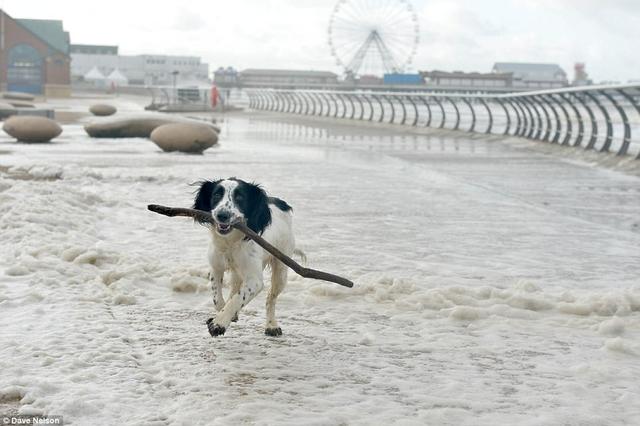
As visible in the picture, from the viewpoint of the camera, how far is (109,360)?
16.1ft

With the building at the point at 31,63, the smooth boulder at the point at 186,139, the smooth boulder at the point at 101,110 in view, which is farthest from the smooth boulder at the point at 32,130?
the building at the point at 31,63

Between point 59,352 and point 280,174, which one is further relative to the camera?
point 280,174

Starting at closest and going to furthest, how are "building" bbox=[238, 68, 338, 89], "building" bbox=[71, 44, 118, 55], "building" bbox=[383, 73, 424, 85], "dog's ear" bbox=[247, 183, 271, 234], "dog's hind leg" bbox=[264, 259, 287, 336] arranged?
"dog's ear" bbox=[247, 183, 271, 234]
"dog's hind leg" bbox=[264, 259, 287, 336]
"building" bbox=[383, 73, 424, 85]
"building" bbox=[238, 68, 338, 89]
"building" bbox=[71, 44, 118, 55]

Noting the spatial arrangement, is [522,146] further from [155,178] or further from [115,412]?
[115,412]

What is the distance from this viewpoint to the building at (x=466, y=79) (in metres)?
171

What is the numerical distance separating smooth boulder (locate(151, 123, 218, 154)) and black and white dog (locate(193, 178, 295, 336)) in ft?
49.4

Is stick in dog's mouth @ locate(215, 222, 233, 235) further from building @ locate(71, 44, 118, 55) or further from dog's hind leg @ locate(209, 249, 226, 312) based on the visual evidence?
building @ locate(71, 44, 118, 55)

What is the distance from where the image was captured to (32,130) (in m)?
22.6

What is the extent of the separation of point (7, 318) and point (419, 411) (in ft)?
8.91

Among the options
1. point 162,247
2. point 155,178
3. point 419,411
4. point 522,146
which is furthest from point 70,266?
point 522,146

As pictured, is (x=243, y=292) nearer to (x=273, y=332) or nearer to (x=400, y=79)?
(x=273, y=332)

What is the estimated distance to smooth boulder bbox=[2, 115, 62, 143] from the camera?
22578mm

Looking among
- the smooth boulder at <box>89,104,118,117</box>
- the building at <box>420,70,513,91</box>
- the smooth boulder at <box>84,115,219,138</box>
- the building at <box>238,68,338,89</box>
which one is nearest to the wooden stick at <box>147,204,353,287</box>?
the smooth boulder at <box>84,115,219,138</box>

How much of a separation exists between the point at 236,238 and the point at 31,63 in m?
100
